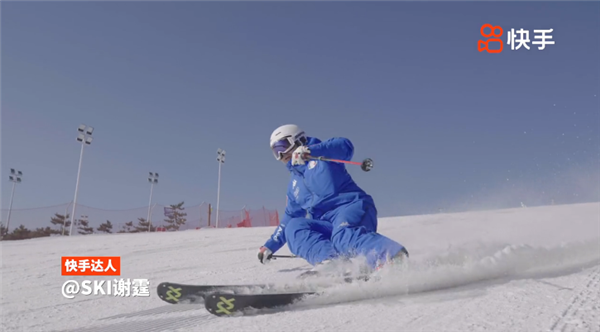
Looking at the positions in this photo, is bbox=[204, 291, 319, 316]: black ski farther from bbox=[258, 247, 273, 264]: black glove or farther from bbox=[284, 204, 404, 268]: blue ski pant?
bbox=[258, 247, 273, 264]: black glove

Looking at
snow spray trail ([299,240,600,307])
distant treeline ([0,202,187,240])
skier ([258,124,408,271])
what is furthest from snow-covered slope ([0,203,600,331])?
distant treeline ([0,202,187,240])

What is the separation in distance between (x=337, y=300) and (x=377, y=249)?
47 centimetres

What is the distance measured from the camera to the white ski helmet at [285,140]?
374 cm

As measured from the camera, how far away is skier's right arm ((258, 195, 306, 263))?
12.4 feet

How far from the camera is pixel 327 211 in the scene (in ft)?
11.6

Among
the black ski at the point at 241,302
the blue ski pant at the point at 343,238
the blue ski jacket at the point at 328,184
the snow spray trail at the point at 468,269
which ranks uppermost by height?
the blue ski jacket at the point at 328,184

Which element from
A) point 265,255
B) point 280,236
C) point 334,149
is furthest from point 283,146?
point 265,255

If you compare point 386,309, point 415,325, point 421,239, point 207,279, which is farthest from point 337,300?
point 421,239

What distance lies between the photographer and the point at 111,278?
4.59 m

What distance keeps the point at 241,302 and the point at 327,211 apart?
141cm

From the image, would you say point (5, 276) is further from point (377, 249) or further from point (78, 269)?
point (377, 249)

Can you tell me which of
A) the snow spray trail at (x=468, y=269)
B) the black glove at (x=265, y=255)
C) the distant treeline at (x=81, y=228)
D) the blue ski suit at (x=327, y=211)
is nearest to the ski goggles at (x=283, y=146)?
the blue ski suit at (x=327, y=211)

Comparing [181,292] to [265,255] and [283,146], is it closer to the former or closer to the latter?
[265,255]

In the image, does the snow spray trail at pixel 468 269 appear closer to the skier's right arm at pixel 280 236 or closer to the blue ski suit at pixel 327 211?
the blue ski suit at pixel 327 211
